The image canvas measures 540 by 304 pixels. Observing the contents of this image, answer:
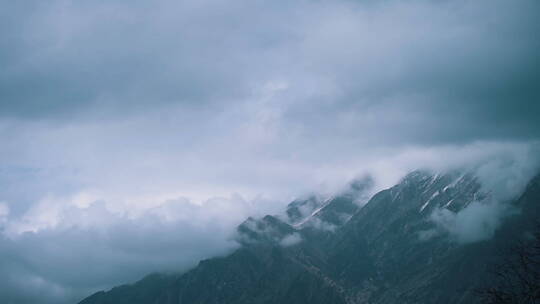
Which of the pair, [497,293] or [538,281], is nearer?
[497,293]

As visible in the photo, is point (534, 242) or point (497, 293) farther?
point (534, 242)

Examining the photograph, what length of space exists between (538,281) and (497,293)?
856 cm

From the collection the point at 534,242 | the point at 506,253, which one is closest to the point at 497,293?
the point at 506,253

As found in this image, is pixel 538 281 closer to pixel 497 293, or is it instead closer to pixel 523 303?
pixel 523 303

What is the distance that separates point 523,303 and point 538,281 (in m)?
3.88

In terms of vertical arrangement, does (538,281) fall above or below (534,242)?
below

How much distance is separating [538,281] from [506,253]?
526cm

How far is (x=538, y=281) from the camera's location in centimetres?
4519

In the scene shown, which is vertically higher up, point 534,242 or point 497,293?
point 534,242

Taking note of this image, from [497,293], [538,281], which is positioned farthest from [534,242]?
[497,293]

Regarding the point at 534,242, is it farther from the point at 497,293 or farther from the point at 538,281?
the point at 497,293

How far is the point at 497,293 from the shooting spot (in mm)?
39062

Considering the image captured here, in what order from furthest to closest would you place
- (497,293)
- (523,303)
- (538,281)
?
(538,281), (523,303), (497,293)

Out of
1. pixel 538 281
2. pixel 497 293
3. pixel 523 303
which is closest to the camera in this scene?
pixel 497 293
